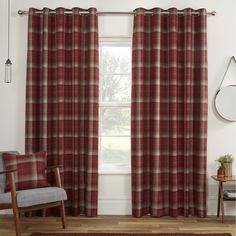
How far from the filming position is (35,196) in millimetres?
3762

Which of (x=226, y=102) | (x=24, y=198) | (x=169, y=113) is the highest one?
(x=226, y=102)

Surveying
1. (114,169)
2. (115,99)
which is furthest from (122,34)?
(114,169)

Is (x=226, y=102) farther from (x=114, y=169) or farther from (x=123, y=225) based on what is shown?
(x=123, y=225)

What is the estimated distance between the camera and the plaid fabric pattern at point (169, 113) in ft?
14.6

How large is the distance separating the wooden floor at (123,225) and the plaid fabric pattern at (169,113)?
157mm

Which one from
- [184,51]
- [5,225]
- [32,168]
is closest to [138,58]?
[184,51]

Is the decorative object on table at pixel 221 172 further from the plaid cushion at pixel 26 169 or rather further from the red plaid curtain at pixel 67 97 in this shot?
the plaid cushion at pixel 26 169

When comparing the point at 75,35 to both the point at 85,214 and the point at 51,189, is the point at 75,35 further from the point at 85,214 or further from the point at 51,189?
the point at 85,214

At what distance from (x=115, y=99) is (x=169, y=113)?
677 millimetres

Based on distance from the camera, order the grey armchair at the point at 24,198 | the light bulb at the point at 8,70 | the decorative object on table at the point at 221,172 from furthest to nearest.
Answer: the light bulb at the point at 8,70
the decorative object on table at the point at 221,172
the grey armchair at the point at 24,198

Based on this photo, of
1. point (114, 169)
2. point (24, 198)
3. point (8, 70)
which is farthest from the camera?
point (114, 169)

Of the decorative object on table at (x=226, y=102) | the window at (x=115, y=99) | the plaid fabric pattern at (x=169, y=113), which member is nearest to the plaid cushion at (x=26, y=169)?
the window at (x=115, y=99)

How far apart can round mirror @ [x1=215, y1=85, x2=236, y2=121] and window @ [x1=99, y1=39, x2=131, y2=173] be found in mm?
1021

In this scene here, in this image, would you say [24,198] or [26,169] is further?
→ [26,169]
